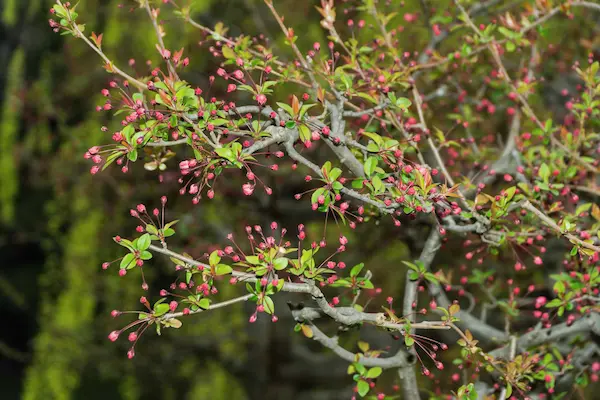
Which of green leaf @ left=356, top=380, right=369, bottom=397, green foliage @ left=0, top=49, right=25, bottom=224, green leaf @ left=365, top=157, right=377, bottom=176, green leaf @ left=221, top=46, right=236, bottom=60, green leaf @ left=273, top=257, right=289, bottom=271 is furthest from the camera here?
green foliage @ left=0, top=49, right=25, bottom=224

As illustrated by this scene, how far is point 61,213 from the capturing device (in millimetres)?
9234

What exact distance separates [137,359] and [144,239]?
4669mm

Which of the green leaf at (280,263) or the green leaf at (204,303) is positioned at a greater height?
the green leaf at (280,263)

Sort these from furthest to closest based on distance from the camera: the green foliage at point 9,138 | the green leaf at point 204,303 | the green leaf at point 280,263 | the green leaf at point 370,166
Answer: the green foliage at point 9,138, the green leaf at point 370,166, the green leaf at point 204,303, the green leaf at point 280,263

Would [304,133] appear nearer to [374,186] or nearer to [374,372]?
[374,186]

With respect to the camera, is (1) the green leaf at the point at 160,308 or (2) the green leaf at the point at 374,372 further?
(2) the green leaf at the point at 374,372

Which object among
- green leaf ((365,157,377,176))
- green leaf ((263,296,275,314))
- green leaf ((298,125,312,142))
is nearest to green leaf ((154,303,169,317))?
green leaf ((263,296,275,314))

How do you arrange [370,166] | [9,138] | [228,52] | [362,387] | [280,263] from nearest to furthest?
[280,263], [370,166], [362,387], [228,52], [9,138]

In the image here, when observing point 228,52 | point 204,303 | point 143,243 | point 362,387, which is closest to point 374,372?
point 362,387

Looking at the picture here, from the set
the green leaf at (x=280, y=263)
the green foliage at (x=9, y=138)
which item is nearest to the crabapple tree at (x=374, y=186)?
the green leaf at (x=280, y=263)

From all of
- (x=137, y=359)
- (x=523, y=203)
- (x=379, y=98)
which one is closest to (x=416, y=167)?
(x=523, y=203)

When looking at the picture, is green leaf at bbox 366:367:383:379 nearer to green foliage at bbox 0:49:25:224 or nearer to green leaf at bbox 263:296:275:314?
green leaf at bbox 263:296:275:314

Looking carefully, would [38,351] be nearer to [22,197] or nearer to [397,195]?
[22,197]

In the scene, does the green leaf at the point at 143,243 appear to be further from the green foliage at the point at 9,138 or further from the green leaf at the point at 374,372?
the green foliage at the point at 9,138
